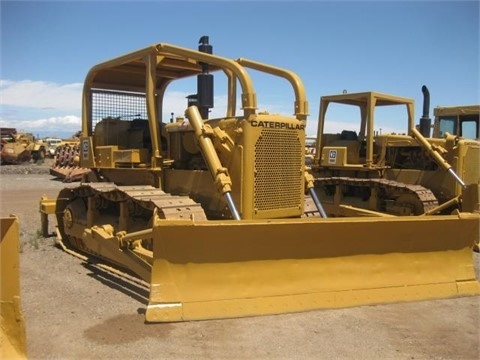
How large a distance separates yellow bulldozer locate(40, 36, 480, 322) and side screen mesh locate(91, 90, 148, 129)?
0.51ft

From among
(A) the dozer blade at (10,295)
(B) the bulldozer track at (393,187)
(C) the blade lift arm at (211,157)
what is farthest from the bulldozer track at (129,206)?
(B) the bulldozer track at (393,187)

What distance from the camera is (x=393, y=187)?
381 inches

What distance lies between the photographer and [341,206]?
1027 cm

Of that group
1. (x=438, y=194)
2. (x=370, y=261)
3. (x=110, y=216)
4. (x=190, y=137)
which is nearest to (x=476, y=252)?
(x=438, y=194)

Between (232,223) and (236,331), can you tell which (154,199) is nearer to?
(232,223)

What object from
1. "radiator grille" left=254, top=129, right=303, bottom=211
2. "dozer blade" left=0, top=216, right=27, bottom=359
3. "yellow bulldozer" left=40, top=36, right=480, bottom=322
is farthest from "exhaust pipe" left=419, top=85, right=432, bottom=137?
"dozer blade" left=0, top=216, right=27, bottom=359

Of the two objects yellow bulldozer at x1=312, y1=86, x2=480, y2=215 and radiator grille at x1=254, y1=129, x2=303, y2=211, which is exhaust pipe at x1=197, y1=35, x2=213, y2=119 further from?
yellow bulldozer at x1=312, y1=86, x2=480, y2=215

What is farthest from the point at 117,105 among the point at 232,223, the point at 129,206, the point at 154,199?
the point at 232,223

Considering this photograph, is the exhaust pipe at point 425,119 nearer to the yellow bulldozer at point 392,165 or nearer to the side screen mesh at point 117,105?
the yellow bulldozer at point 392,165

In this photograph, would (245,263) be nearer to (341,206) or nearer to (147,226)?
(147,226)

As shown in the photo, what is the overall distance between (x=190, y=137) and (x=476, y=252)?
17.9 ft

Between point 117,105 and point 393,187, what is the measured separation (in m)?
5.34

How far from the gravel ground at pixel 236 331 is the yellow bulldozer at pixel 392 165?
410cm

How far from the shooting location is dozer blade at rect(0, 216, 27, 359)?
340 centimetres
